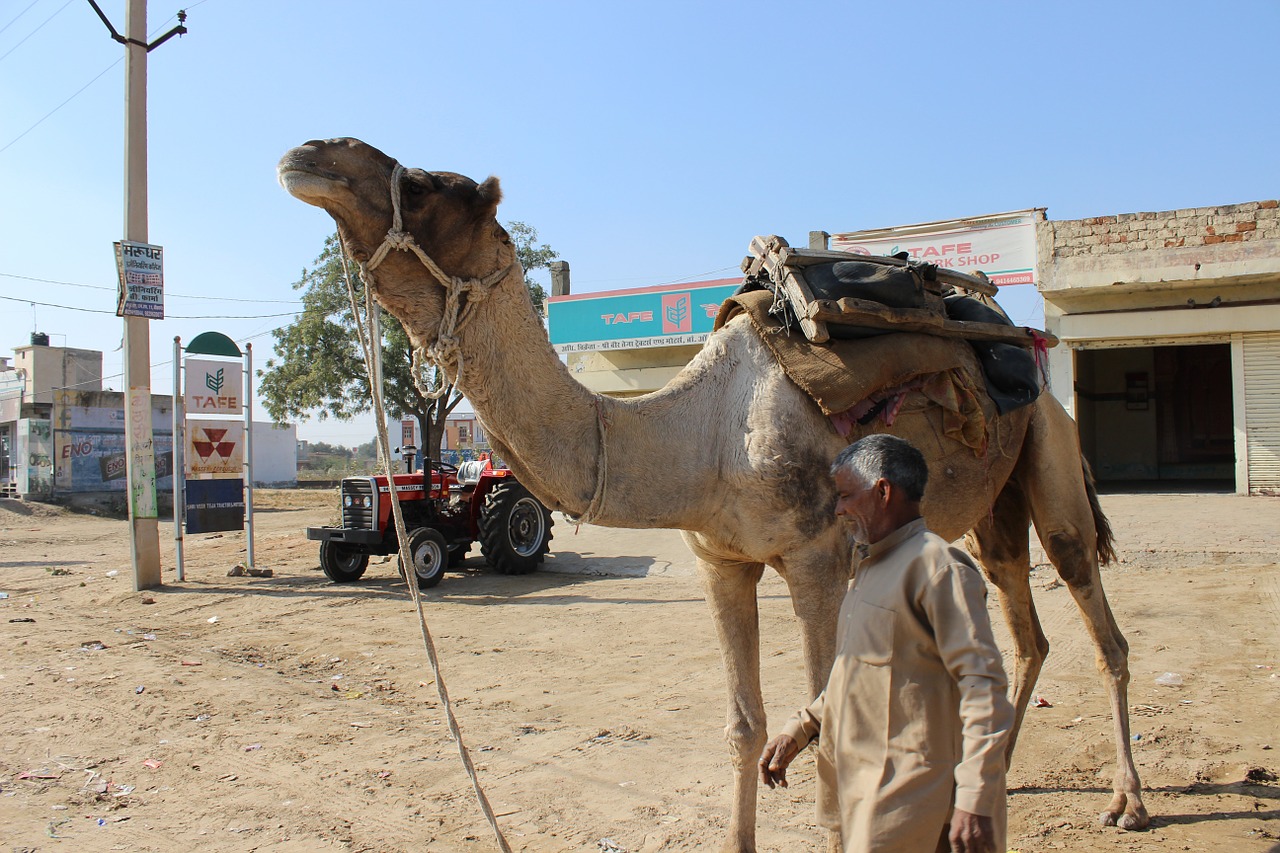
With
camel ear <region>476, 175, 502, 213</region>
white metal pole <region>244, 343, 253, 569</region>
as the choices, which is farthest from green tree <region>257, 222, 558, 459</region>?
camel ear <region>476, 175, 502, 213</region>

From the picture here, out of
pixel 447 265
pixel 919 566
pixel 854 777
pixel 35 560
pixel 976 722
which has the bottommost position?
pixel 35 560

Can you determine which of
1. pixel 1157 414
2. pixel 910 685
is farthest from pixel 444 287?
pixel 1157 414

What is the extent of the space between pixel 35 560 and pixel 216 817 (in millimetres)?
16174

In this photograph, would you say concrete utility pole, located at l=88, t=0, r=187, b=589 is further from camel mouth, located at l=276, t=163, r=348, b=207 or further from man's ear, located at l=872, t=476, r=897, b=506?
man's ear, located at l=872, t=476, r=897, b=506

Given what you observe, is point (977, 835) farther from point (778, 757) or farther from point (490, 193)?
point (490, 193)

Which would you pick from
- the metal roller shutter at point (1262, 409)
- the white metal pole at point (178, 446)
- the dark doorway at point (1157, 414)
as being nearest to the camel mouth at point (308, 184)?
the white metal pole at point (178, 446)

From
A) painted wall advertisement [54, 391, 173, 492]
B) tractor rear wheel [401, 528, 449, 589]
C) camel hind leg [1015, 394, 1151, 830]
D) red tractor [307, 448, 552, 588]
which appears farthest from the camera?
painted wall advertisement [54, 391, 173, 492]

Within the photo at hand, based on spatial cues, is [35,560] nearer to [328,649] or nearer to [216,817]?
[328,649]

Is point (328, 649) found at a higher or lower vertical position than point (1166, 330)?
lower

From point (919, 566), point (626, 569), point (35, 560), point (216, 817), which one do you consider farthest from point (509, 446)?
point (35, 560)

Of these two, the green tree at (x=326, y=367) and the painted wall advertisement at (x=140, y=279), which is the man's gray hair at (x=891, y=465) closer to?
the painted wall advertisement at (x=140, y=279)

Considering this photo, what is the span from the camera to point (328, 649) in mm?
8969

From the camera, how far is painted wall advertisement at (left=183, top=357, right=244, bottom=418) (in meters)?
14.0

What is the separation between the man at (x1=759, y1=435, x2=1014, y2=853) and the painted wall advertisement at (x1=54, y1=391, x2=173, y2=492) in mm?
32140
